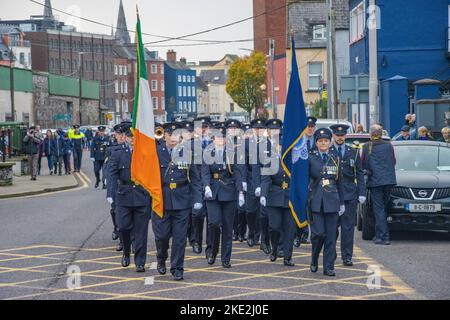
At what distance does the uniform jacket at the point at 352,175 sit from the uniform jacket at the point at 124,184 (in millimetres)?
2872

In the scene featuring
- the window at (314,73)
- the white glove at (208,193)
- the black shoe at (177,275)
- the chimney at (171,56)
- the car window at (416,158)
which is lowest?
the black shoe at (177,275)

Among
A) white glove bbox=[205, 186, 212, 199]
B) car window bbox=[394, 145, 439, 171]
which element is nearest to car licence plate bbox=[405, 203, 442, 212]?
car window bbox=[394, 145, 439, 171]

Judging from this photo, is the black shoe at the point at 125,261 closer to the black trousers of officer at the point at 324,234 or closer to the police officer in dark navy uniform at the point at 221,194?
the police officer in dark navy uniform at the point at 221,194

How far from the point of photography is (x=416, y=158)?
55.8ft

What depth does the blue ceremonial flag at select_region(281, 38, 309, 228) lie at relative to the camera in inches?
504

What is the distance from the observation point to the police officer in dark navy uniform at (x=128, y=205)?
42.6 feet

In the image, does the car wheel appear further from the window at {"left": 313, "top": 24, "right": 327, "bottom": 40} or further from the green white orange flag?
the window at {"left": 313, "top": 24, "right": 327, "bottom": 40}

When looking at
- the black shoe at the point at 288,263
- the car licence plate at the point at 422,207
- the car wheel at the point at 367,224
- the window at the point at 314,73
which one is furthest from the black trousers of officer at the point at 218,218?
the window at the point at 314,73

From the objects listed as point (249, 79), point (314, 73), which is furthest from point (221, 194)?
point (249, 79)

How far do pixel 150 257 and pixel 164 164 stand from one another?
90.4 inches

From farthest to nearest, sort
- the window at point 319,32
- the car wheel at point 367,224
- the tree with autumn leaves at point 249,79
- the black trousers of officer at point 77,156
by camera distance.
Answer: the tree with autumn leaves at point 249,79, the window at point 319,32, the black trousers of officer at point 77,156, the car wheel at point 367,224

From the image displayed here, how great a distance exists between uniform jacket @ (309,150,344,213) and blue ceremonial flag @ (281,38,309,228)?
0.13 metres

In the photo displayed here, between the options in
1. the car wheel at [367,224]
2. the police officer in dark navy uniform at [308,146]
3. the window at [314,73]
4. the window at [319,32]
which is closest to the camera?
the police officer in dark navy uniform at [308,146]

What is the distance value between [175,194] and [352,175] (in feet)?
9.57
